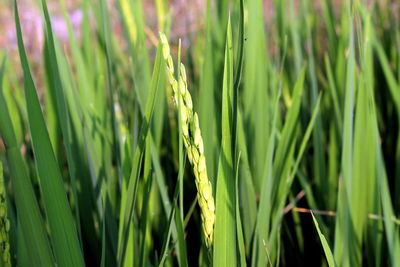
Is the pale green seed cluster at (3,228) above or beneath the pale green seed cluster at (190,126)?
beneath

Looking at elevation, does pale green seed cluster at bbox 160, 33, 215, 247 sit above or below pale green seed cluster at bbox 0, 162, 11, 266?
above

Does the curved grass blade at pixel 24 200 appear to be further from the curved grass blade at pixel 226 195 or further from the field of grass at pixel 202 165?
the curved grass blade at pixel 226 195

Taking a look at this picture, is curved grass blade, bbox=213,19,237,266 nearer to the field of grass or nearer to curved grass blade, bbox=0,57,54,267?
the field of grass

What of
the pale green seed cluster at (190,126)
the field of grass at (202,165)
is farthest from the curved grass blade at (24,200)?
the pale green seed cluster at (190,126)

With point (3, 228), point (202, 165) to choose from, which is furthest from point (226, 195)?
point (3, 228)

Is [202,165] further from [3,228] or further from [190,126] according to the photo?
[3,228]

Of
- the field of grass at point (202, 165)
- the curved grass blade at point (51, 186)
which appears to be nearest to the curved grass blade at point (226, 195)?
the field of grass at point (202, 165)

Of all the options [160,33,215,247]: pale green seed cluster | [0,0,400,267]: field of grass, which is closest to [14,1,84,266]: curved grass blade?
[0,0,400,267]: field of grass

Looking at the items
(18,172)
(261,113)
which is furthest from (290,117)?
(18,172)
